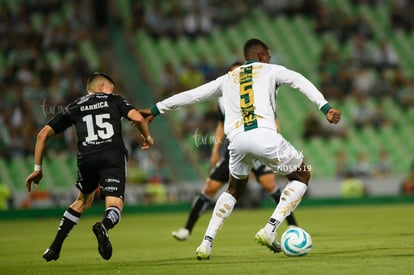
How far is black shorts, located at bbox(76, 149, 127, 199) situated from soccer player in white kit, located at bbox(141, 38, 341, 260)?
839mm

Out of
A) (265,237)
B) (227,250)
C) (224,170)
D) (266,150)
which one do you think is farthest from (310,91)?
(224,170)

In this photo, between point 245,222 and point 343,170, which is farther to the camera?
point 343,170

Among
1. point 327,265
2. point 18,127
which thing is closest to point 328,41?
point 18,127

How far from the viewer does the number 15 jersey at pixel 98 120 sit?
11.0m

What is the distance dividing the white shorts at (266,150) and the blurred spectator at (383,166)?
58.4ft

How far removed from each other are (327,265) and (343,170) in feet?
60.9

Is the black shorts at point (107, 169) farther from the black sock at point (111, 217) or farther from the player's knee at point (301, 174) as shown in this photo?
the player's knee at point (301, 174)

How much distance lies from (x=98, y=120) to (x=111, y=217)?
3.93 ft

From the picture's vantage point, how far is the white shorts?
34.2ft

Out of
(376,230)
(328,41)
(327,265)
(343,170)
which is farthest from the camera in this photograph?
(328,41)

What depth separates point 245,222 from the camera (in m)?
19.8

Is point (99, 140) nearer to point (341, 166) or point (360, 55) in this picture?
point (341, 166)

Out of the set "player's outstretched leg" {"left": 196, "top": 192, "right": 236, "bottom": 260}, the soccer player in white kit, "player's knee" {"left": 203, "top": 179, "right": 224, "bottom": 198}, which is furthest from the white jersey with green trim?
"player's knee" {"left": 203, "top": 179, "right": 224, "bottom": 198}

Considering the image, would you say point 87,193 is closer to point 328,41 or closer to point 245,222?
point 245,222
